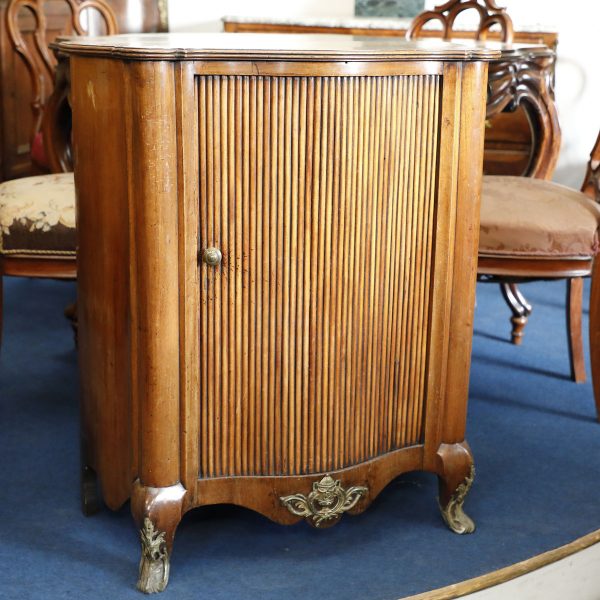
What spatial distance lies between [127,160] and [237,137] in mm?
171

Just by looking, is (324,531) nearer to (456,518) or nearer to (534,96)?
(456,518)

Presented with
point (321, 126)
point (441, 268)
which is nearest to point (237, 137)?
point (321, 126)

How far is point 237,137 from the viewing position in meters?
1.45

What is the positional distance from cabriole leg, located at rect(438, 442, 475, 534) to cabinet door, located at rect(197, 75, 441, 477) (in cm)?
14

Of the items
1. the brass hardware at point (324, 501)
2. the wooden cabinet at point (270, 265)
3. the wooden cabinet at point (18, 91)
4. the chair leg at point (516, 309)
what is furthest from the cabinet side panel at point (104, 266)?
the wooden cabinet at point (18, 91)

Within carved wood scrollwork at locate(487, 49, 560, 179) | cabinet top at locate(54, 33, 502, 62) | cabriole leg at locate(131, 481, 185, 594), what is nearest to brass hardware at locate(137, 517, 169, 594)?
cabriole leg at locate(131, 481, 185, 594)

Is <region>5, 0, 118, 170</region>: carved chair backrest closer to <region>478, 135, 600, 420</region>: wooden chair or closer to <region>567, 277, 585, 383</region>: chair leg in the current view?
<region>478, 135, 600, 420</region>: wooden chair

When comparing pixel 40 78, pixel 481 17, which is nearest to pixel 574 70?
pixel 481 17

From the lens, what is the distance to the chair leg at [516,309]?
283cm

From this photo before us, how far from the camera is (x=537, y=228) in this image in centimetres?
217

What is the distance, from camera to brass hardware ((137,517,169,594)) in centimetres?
157

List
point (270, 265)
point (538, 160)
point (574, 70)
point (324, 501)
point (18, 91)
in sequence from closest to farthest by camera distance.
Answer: point (270, 265) → point (324, 501) → point (538, 160) → point (574, 70) → point (18, 91)

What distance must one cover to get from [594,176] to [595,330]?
0.41 metres

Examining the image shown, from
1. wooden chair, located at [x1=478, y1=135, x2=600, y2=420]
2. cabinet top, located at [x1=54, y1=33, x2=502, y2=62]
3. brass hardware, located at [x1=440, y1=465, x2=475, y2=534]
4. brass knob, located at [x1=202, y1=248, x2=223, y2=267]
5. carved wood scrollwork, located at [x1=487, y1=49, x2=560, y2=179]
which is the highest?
cabinet top, located at [x1=54, y1=33, x2=502, y2=62]
